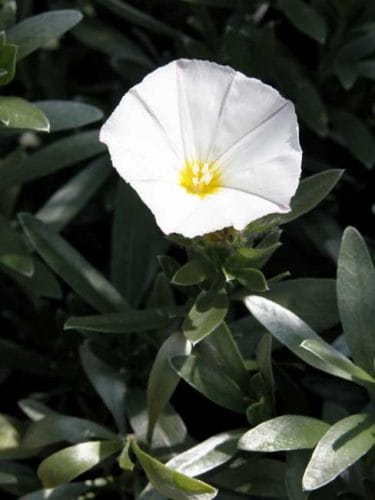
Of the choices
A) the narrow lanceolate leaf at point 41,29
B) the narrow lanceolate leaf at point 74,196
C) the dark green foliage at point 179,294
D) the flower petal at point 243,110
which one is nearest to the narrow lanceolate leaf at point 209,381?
the dark green foliage at point 179,294

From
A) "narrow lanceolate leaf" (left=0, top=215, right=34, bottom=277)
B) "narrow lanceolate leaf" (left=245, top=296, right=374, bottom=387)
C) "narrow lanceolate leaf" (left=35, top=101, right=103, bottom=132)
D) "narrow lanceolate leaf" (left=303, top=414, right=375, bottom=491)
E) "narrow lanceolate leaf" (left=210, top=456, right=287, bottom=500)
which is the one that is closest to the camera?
"narrow lanceolate leaf" (left=303, top=414, right=375, bottom=491)

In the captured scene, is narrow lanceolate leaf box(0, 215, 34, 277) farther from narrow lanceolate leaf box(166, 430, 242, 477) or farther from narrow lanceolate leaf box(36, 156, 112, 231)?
narrow lanceolate leaf box(166, 430, 242, 477)

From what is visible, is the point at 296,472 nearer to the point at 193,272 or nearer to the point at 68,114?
the point at 193,272

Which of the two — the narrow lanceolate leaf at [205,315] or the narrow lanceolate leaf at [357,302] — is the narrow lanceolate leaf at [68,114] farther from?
the narrow lanceolate leaf at [357,302]

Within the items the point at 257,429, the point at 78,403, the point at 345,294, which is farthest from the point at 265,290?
the point at 78,403

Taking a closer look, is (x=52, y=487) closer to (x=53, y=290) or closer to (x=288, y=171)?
(x=53, y=290)

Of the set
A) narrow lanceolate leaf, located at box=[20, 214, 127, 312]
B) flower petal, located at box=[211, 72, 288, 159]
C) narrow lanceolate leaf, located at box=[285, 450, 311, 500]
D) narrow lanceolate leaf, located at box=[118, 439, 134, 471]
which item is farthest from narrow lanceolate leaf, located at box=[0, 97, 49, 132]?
narrow lanceolate leaf, located at box=[285, 450, 311, 500]

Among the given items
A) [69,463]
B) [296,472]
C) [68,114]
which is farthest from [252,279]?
[68,114]

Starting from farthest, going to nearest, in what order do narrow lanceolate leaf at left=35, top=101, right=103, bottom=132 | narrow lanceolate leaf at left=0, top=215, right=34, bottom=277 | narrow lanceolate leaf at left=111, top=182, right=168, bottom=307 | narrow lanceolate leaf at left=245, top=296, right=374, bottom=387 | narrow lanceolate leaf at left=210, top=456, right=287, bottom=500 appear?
1. narrow lanceolate leaf at left=111, top=182, right=168, bottom=307
2. narrow lanceolate leaf at left=35, top=101, right=103, bottom=132
3. narrow lanceolate leaf at left=0, top=215, right=34, bottom=277
4. narrow lanceolate leaf at left=210, top=456, right=287, bottom=500
5. narrow lanceolate leaf at left=245, top=296, right=374, bottom=387
